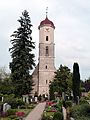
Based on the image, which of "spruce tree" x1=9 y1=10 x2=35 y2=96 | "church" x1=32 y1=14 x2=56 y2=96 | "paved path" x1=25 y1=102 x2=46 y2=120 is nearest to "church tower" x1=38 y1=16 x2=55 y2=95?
"church" x1=32 y1=14 x2=56 y2=96

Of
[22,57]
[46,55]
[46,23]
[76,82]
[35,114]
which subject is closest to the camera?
[35,114]

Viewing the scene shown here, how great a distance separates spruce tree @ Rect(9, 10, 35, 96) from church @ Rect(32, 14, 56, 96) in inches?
1326

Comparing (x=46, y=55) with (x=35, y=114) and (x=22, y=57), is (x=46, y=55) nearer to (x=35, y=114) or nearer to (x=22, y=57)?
(x=22, y=57)

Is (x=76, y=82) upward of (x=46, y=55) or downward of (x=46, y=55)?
downward

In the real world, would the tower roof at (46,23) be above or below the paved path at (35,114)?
above

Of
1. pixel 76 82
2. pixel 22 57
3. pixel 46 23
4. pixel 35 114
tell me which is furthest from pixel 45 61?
pixel 35 114

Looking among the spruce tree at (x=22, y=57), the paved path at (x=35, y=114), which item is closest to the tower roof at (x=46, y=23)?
the spruce tree at (x=22, y=57)

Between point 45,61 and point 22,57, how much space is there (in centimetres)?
3698

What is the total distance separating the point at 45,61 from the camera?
8750 cm

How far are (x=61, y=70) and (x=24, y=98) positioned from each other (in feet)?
75.7

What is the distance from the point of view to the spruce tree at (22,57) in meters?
48.8

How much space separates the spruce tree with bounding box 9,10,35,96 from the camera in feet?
Result: 160

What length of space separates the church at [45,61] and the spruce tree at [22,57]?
3368 centimetres

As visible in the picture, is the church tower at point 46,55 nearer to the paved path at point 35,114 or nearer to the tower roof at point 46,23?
the tower roof at point 46,23
